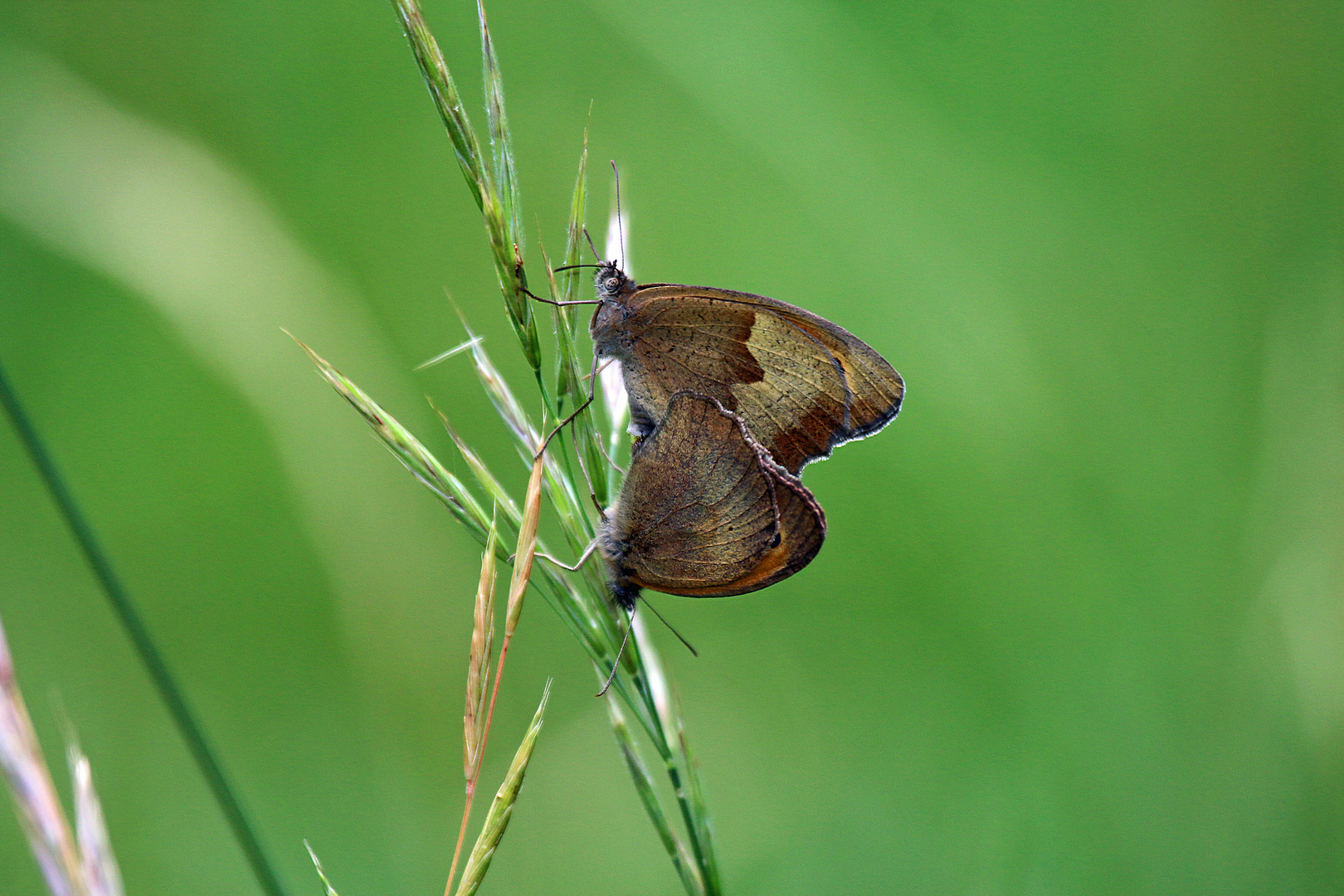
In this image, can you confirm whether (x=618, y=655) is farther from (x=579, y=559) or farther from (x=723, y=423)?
(x=723, y=423)

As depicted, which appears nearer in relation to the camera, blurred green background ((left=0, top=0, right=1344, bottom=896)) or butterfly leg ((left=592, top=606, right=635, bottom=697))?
butterfly leg ((left=592, top=606, right=635, bottom=697))

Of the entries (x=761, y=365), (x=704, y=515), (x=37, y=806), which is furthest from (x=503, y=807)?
(x=761, y=365)

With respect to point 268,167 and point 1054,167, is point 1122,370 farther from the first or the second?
point 268,167

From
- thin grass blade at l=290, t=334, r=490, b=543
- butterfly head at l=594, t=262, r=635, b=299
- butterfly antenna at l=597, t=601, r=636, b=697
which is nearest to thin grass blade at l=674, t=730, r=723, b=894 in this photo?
butterfly antenna at l=597, t=601, r=636, b=697

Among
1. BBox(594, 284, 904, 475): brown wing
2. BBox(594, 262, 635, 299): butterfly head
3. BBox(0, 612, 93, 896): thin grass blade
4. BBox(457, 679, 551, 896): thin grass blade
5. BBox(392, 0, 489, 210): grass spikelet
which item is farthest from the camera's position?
BBox(594, 262, 635, 299): butterfly head

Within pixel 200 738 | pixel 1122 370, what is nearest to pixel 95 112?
pixel 200 738

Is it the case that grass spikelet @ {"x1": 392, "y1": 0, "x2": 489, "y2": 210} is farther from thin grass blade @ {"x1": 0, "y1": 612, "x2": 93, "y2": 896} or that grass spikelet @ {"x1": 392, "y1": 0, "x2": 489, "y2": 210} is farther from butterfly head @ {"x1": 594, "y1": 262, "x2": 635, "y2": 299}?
thin grass blade @ {"x1": 0, "y1": 612, "x2": 93, "y2": 896}

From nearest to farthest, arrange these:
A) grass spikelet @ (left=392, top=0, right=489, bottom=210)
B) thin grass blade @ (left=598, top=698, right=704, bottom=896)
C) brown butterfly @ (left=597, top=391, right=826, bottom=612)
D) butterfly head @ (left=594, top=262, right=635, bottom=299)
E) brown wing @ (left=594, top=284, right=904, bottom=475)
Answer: thin grass blade @ (left=598, top=698, right=704, bottom=896)
grass spikelet @ (left=392, top=0, right=489, bottom=210)
brown butterfly @ (left=597, top=391, right=826, bottom=612)
brown wing @ (left=594, top=284, right=904, bottom=475)
butterfly head @ (left=594, top=262, right=635, bottom=299)
